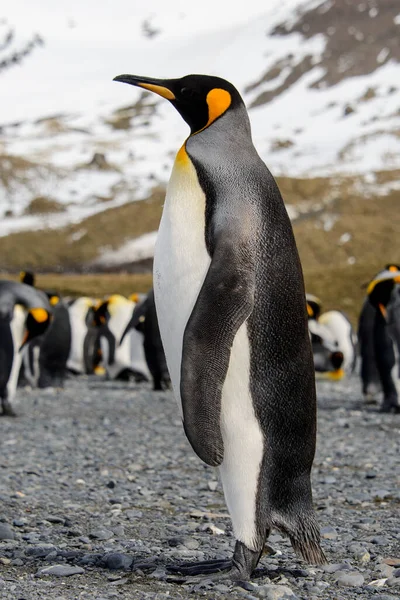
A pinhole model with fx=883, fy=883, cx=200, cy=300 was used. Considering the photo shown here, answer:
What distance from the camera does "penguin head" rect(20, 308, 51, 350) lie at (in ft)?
26.8

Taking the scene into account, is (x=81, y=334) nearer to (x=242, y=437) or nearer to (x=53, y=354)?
(x=53, y=354)

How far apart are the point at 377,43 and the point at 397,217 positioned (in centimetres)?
8526

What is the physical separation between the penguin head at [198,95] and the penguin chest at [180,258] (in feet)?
0.80

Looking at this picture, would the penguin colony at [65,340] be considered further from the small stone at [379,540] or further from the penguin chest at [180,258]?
the penguin chest at [180,258]

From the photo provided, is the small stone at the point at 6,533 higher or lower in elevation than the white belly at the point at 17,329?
lower

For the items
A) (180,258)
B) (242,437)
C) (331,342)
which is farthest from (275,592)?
(331,342)

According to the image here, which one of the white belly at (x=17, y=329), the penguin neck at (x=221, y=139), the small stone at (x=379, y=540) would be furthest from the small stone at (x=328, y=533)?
the white belly at (x=17, y=329)

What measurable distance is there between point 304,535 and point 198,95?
1675 mm

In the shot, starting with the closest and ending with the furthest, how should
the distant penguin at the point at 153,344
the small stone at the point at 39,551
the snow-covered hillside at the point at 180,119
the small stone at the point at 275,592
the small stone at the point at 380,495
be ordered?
the small stone at the point at 275,592 → the small stone at the point at 39,551 → the small stone at the point at 380,495 → the distant penguin at the point at 153,344 → the snow-covered hillside at the point at 180,119

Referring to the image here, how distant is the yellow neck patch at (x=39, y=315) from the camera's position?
816 centimetres

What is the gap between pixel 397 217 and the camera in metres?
54.7

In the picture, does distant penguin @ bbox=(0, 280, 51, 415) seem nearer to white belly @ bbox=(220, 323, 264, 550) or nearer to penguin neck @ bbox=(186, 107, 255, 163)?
penguin neck @ bbox=(186, 107, 255, 163)

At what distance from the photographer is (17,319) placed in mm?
8312

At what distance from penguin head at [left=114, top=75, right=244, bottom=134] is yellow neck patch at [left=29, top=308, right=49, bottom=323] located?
4990 mm
